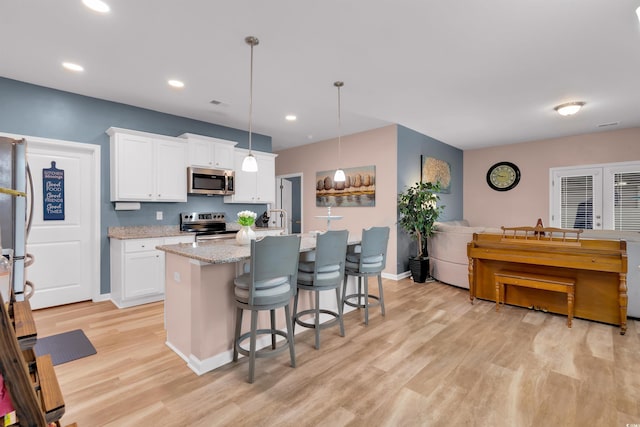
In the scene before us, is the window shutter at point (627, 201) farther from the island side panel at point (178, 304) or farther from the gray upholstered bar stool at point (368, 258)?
the island side panel at point (178, 304)

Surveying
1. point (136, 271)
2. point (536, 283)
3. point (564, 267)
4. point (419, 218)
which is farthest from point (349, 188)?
point (136, 271)

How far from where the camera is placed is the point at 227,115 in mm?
4574

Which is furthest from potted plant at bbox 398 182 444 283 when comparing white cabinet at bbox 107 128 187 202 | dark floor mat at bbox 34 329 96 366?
dark floor mat at bbox 34 329 96 366

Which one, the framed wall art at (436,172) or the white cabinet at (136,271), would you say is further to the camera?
the framed wall art at (436,172)

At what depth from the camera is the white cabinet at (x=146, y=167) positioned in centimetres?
384

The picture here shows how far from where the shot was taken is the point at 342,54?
282cm

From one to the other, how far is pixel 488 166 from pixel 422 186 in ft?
9.39

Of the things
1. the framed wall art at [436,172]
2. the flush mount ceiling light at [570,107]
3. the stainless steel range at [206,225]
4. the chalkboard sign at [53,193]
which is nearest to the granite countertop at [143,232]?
the stainless steel range at [206,225]

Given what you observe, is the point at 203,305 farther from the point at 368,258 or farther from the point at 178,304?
the point at 368,258

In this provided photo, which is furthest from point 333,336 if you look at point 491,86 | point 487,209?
point 487,209

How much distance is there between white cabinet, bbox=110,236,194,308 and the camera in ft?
12.0

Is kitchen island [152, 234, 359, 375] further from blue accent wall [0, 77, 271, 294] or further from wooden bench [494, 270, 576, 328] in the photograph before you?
wooden bench [494, 270, 576, 328]

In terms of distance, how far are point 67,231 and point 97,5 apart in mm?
2758

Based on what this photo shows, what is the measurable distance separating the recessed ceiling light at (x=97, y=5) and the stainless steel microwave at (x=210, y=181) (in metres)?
2.35
